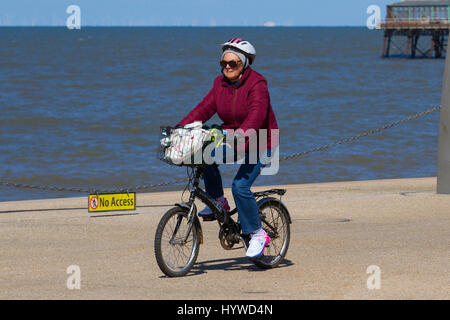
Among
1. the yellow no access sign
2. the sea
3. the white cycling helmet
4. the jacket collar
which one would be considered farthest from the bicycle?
the sea

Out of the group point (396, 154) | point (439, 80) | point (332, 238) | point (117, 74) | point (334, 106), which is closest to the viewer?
point (332, 238)

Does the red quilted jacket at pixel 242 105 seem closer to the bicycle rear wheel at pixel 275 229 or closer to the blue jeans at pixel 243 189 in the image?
the blue jeans at pixel 243 189

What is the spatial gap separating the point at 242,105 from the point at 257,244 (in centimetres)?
108

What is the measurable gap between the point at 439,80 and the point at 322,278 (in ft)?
171

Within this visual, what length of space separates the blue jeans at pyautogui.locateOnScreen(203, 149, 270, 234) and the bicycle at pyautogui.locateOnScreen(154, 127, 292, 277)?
0.11m

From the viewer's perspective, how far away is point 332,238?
326 inches

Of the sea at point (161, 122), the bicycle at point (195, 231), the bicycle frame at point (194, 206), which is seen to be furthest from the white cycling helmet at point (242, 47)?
the sea at point (161, 122)

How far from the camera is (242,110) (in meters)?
6.41

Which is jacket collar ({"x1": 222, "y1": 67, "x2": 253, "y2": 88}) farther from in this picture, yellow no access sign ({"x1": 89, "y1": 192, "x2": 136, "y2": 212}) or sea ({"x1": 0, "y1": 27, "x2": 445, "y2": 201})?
sea ({"x1": 0, "y1": 27, "x2": 445, "y2": 201})

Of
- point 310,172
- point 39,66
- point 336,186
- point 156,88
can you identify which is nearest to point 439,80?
point 156,88

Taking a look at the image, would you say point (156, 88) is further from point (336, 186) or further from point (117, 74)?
point (336, 186)

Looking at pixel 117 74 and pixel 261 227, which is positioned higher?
pixel 117 74

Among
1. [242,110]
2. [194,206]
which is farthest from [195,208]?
[242,110]

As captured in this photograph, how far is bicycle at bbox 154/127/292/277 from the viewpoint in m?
6.36
